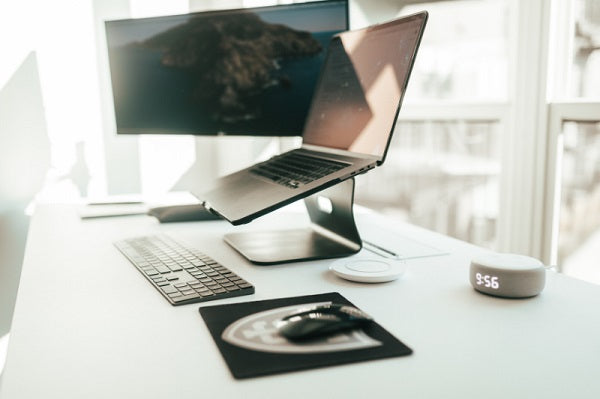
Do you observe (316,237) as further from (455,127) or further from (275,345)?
(455,127)

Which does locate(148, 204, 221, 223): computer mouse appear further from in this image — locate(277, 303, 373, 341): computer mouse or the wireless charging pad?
locate(277, 303, 373, 341): computer mouse

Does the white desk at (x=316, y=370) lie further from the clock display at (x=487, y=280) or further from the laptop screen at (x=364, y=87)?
the laptop screen at (x=364, y=87)

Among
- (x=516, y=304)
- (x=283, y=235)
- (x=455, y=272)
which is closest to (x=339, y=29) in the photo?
(x=283, y=235)

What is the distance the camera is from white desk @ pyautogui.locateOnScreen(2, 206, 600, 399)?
64 centimetres

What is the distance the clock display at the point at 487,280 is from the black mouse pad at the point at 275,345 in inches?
9.3

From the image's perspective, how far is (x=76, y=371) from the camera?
0.68 meters

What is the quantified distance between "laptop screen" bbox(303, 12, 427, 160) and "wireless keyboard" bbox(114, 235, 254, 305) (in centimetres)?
36

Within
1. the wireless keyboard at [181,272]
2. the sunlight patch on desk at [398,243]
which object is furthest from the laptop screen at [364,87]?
the wireless keyboard at [181,272]

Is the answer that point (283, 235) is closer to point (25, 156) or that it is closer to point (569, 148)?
point (569, 148)

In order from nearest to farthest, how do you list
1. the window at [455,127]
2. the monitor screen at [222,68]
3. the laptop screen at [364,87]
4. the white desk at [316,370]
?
the white desk at [316,370] < the laptop screen at [364,87] < the monitor screen at [222,68] < the window at [455,127]

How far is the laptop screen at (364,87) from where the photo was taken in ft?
3.56

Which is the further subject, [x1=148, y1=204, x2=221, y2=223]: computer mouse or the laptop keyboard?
[x1=148, y1=204, x2=221, y2=223]: computer mouse

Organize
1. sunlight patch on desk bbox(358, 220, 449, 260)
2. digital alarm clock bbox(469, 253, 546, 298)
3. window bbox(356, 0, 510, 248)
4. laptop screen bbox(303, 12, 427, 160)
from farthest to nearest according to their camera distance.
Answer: window bbox(356, 0, 510, 248), sunlight patch on desk bbox(358, 220, 449, 260), laptop screen bbox(303, 12, 427, 160), digital alarm clock bbox(469, 253, 546, 298)

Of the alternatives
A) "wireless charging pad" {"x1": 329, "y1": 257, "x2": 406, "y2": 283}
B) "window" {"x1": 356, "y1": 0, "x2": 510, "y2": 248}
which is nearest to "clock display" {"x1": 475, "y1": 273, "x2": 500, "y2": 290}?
"wireless charging pad" {"x1": 329, "y1": 257, "x2": 406, "y2": 283}
